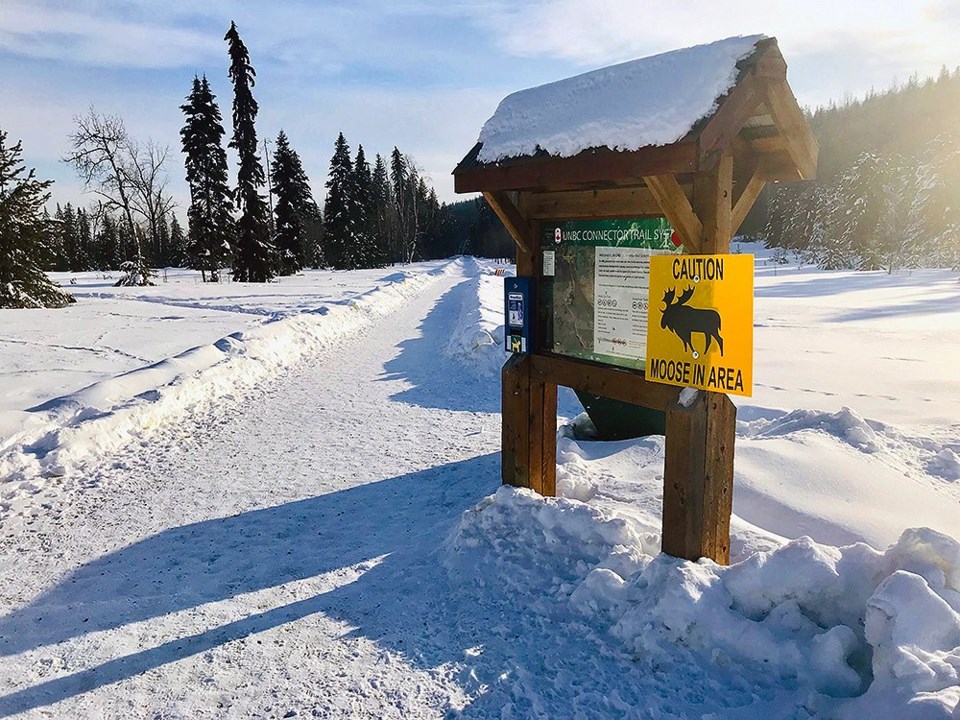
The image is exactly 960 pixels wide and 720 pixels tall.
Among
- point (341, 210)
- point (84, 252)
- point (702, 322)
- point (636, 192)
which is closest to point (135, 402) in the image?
point (636, 192)

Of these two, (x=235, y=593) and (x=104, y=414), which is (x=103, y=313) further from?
(x=235, y=593)

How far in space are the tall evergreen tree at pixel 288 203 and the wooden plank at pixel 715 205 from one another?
4458 centimetres

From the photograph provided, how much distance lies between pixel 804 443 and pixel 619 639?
322 cm

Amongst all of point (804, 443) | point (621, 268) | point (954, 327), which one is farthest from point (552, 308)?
point (954, 327)

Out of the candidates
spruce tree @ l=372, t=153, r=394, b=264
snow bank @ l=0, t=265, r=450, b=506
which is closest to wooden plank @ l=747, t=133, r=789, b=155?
snow bank @ l=0, t=265, r=450, b=506

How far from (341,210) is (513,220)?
54206 mm

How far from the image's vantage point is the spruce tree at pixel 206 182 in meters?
35.8

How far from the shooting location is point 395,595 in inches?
152

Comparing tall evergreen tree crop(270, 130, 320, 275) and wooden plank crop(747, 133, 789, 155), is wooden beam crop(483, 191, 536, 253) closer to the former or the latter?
wooden plank crop(747, 133, 789, 155)

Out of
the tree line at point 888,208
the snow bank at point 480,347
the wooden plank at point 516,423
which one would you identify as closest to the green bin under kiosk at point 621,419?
the wooden plank at point 516,423

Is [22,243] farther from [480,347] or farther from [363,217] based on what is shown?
[363,217]

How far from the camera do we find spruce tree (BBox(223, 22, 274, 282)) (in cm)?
3653

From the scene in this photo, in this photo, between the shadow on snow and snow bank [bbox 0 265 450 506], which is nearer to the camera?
the shadow on snow

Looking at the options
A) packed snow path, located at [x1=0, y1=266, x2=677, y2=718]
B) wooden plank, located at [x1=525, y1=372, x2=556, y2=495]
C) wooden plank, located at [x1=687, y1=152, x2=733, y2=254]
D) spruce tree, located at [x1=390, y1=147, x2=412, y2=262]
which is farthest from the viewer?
spruce tree, located at [x1=390, y1=147, x2=412, y2=262]
